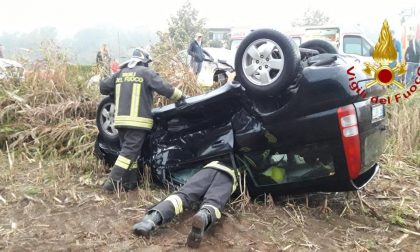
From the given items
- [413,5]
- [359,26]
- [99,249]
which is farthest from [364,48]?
[99,249]

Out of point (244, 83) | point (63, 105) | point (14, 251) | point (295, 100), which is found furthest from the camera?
point (63, 105)

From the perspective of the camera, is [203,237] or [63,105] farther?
[63,105]

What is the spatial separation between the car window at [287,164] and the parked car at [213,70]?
0.83 meters

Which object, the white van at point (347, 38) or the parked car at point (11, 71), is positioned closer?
the parked car at point (11, 71)

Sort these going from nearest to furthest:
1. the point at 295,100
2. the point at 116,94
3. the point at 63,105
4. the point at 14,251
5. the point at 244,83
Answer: the point at 14,251 < the point at 295,100 < the point at 244,83 < the point at 116,94 < the point at 63,105

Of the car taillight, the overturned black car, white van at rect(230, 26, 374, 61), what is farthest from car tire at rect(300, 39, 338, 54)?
white van at rect(230, 26, 374, 61)

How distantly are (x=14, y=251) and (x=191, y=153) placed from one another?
1.61 meters

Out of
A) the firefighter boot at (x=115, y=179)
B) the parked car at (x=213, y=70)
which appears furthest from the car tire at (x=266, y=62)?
the firefighter boot at (x=115, y=179)

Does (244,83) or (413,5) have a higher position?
(413,5)

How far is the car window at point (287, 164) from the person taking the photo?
3.29 meters

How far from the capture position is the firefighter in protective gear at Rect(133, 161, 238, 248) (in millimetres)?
2895

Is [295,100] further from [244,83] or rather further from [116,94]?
[116,94]

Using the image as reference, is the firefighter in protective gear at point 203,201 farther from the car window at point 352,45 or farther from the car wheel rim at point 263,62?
the car window at point 352,45

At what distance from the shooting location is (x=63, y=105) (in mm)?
5664
